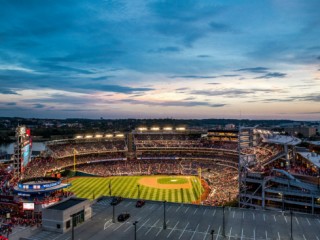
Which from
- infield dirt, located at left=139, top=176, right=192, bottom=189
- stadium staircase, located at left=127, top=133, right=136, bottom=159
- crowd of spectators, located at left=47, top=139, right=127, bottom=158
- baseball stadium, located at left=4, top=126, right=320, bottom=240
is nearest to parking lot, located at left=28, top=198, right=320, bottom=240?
baseball stadium, located at left=4, top=126, right=320, bottom=240

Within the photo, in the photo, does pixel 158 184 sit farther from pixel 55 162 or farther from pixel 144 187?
pixel 55 162

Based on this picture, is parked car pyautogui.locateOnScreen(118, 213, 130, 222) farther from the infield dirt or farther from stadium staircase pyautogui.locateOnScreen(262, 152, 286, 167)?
stadium staircase pyautogui.locateOnScreen(262, 152, 286, 167)

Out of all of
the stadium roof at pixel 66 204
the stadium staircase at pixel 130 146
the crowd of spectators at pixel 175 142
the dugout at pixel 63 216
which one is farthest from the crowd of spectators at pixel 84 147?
the dugout at pixel 63 216

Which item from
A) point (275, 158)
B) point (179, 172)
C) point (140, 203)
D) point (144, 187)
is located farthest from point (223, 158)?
point (140, 203)

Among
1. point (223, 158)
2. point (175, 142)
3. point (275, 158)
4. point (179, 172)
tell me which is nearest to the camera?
point (275, 158)

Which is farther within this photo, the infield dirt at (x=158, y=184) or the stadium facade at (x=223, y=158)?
the infield dirt at (x=158, y=184)

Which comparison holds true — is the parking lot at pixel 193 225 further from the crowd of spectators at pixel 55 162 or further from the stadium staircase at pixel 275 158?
the crowd of spectators at pixel 55 162
